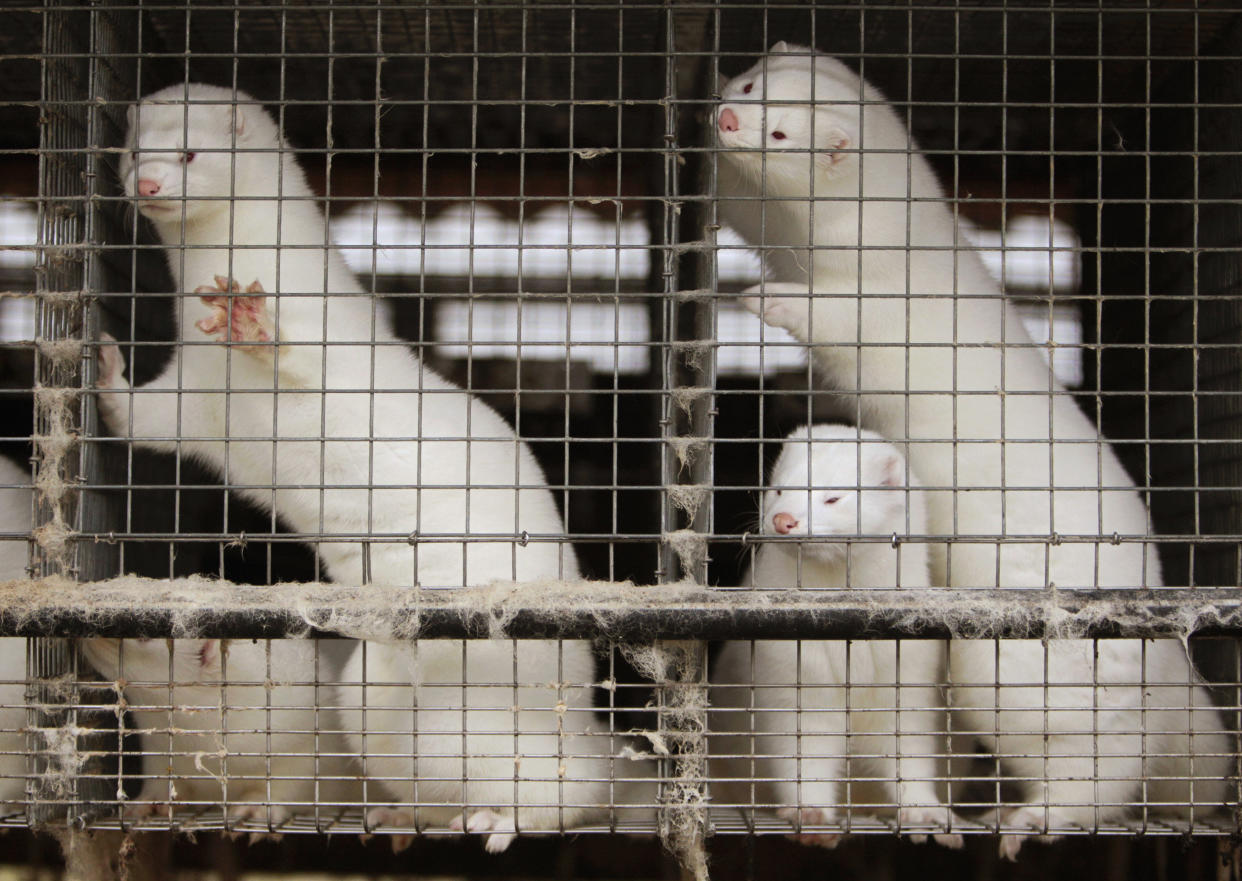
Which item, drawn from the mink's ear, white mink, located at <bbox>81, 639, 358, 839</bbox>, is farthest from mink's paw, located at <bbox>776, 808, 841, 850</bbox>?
white mink, located at <bbox>81, 639, 358, 839</bbox>

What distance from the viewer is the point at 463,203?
3023mm

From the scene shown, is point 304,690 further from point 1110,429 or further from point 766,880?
point 1110,429

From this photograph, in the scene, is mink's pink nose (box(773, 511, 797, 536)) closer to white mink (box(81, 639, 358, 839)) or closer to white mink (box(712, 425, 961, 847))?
white mink (box(712, 425, 961, 847))

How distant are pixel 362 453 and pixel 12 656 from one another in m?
0.81

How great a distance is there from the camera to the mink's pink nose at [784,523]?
5.88 feet

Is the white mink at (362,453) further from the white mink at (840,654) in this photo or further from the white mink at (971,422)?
the white mink at (971,422)

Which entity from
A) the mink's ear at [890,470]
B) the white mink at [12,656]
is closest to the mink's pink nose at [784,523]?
the mink's ear at [890,470]

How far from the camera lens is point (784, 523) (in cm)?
179

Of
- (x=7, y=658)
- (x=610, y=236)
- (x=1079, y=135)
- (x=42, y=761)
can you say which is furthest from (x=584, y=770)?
(x=1079, y=135)

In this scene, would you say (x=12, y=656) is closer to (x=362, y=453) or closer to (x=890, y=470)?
(x=362, y=453)

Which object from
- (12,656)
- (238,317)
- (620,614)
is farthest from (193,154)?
(620,614)

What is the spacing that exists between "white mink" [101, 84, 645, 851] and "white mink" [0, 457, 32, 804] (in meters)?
0.42

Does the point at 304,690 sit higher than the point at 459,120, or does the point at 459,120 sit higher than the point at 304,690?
the point at 459,120

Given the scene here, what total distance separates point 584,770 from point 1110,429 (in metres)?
1.95
